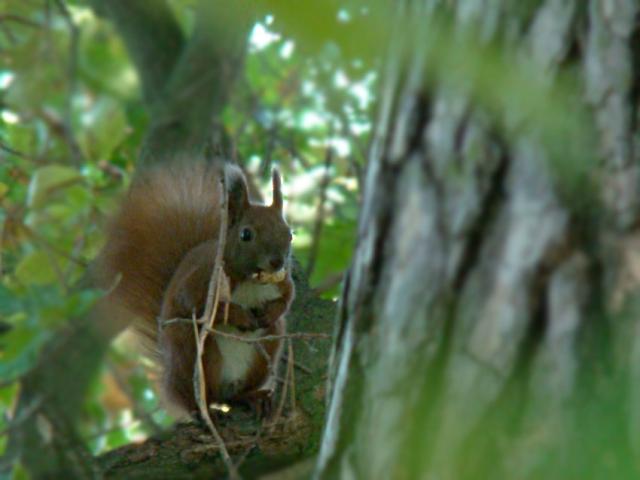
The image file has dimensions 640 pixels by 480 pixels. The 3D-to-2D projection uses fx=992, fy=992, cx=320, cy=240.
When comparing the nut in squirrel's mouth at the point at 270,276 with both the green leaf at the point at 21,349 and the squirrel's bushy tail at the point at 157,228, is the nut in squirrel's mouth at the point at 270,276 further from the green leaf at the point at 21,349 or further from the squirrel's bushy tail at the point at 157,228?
the green leaf at the point at 21,349

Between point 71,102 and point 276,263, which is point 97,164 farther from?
point 276,263

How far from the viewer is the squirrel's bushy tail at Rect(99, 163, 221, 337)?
278 centimetres

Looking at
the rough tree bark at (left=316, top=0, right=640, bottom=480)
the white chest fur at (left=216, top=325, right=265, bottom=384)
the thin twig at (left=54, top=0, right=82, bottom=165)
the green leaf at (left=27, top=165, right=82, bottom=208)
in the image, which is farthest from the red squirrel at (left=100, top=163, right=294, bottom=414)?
the rough tree bark at (left=316, top=0, right=640, bottom=480)

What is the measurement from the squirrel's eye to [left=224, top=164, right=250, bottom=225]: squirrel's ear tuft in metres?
0.07

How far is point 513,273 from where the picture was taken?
855 millimetres

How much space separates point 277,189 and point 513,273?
1.79m

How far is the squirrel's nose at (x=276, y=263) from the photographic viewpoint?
260 centimetres

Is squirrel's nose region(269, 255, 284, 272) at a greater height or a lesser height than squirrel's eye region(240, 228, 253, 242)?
lesser

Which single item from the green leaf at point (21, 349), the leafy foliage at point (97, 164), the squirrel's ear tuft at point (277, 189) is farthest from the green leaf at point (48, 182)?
the green leaf at point (21, 349)

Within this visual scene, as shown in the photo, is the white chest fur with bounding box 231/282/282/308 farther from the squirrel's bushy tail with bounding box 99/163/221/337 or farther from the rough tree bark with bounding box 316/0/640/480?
the rough tree bark with bounding box 316/0/640/480

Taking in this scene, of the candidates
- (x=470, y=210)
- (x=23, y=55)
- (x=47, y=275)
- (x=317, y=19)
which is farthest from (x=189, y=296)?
(x=317, y=19)

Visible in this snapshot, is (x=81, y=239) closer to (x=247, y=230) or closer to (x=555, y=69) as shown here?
(x=247, y=230)

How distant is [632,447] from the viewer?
81 centimetres

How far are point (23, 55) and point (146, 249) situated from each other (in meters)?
1.13
